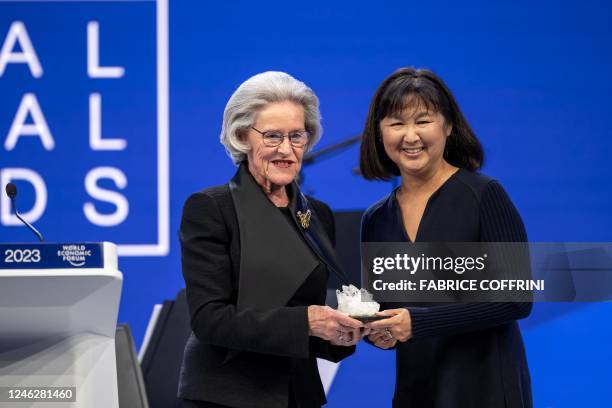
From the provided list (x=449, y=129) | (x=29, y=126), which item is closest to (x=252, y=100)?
(x=449, y=129)

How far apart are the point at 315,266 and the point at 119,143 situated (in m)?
2.35

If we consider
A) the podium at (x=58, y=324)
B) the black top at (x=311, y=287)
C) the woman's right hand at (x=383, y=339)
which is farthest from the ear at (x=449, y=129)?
the podium at (x=58, y=324)

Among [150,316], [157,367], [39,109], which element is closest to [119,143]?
[39,109]

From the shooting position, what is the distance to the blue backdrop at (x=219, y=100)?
424 centimetres

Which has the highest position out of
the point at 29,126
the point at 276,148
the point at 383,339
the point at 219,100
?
the point at 219,100

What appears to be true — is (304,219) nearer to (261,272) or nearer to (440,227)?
(261,272)

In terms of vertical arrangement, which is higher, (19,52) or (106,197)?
(19,52)

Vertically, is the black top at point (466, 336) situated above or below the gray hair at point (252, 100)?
below

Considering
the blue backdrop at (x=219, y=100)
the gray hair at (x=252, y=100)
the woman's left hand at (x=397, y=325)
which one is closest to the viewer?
the woman's left hand at (x=397, y=325)

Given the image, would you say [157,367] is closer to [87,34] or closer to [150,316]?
[150,316]

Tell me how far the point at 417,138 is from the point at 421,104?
3.8 inches

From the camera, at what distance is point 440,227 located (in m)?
2.31

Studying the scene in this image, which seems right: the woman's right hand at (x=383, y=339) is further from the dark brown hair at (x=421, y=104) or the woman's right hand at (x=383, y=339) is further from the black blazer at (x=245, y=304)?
the dark brown hair at (x=421, y=104)

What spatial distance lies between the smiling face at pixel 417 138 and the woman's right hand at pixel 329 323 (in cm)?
54
